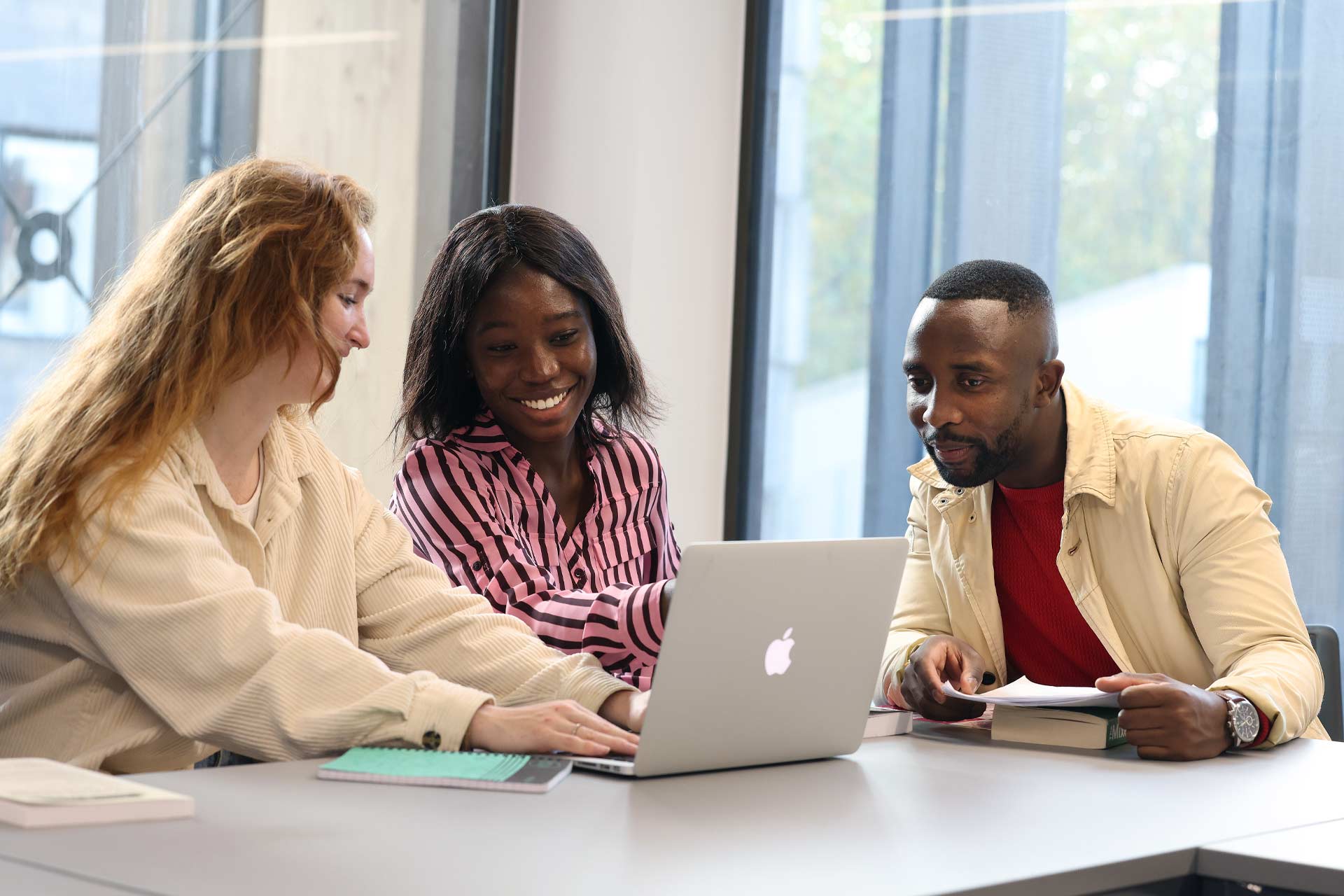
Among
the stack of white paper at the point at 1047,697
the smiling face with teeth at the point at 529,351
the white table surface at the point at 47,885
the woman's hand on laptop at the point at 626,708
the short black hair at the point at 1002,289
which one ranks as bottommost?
the woman's hand on laptop at the point at 626,708

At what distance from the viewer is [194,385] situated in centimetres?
166

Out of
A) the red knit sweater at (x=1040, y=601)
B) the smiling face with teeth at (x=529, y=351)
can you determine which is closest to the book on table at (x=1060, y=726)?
the red knit sweater at (x=1040, y=601)

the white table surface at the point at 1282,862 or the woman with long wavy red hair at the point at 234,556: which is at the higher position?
the woman with long wavy red hair at the point at 234,556

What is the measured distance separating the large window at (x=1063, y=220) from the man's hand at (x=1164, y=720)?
1629mm

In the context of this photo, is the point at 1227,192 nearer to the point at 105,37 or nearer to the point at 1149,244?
the point at 1149,244

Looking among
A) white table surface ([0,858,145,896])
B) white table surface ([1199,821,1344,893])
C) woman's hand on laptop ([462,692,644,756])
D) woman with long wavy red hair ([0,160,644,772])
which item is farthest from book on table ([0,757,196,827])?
white table surface ([1199,821,1344,893])

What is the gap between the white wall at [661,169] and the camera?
3.99 meters

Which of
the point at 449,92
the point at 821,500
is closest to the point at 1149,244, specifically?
the point at 821,500

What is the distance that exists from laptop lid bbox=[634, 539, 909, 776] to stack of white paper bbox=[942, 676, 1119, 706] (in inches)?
8.0

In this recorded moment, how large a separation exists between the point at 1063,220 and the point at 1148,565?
1.68 m

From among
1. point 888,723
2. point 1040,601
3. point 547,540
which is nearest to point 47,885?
point 888,723

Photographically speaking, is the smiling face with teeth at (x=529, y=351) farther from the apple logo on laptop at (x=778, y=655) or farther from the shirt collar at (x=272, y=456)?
the apple logo on laptop at (x=778, y=655)

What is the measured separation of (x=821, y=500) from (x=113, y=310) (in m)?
2.52

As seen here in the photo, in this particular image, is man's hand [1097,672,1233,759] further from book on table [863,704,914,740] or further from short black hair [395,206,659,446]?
short black hair [395,206,659,446]
